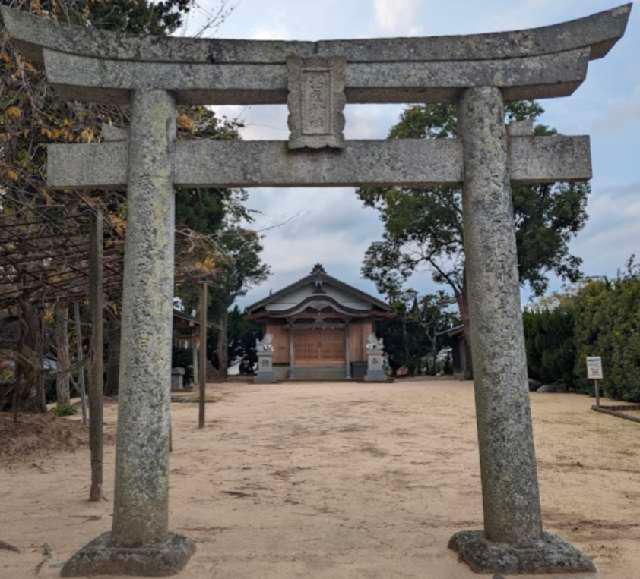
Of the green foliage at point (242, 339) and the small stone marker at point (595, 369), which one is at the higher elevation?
the green foliage at point (242, 339)

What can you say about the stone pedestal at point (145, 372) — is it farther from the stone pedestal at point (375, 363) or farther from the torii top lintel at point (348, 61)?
the stone pedestal at point (375, 363)

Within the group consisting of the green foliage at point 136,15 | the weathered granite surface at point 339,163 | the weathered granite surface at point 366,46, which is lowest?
the weathered granite surface at point 339,163

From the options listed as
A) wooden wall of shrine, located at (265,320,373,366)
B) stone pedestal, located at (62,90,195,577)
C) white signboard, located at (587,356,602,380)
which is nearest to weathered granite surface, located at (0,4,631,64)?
stone pedestal, located at (62,90,195,577)

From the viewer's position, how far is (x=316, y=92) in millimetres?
4680

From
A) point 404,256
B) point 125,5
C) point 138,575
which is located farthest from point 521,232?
point 138,575

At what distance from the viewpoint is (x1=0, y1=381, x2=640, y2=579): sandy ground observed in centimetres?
425

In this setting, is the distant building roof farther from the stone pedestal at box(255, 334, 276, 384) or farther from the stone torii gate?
the stone torii gate

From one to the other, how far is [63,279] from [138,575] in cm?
615

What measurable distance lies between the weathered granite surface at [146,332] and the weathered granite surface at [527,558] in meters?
2.28

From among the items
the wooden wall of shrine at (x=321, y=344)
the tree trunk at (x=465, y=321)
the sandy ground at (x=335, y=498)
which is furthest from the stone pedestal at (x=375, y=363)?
the sandy ground at (x=335, y=498)

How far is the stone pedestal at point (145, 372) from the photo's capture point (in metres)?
4.05

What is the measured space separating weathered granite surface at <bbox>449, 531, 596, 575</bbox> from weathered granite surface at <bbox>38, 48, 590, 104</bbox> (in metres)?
3.51

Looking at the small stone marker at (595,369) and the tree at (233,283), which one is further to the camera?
the tree at (233,283)

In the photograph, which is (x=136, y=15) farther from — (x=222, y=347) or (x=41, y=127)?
(x=222, y=347)
